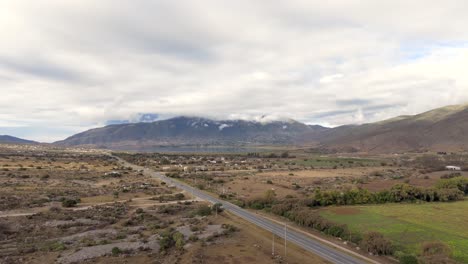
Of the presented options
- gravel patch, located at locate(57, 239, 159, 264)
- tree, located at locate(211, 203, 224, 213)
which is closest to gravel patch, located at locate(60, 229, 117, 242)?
gravel patch, located at locate(57, 239, 159, 264)

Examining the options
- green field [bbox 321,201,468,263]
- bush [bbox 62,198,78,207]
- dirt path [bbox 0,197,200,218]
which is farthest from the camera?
bush [bbox 62,198,78,207]

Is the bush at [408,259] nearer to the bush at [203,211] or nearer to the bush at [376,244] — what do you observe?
the bush at [376,244]

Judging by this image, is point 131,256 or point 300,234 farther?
point 300,234

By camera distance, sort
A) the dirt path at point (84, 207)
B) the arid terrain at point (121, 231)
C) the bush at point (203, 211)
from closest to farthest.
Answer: the arid terrain at point (121, 231) < the dirt path at point (84, 207) < the bush at point (203, 211)

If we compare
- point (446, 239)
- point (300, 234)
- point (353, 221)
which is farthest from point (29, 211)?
point (446, 239)

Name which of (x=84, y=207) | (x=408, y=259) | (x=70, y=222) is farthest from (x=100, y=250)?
(x=408, y=259)

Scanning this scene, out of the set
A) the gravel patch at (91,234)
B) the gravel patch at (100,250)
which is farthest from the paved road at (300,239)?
the gravel patch at (91,234)

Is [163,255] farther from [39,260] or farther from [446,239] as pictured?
[446,239]

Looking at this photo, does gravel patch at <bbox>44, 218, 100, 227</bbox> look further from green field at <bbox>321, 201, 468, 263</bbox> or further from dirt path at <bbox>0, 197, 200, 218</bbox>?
green field at <bbox>321, 201, 468, 263</bbox>
